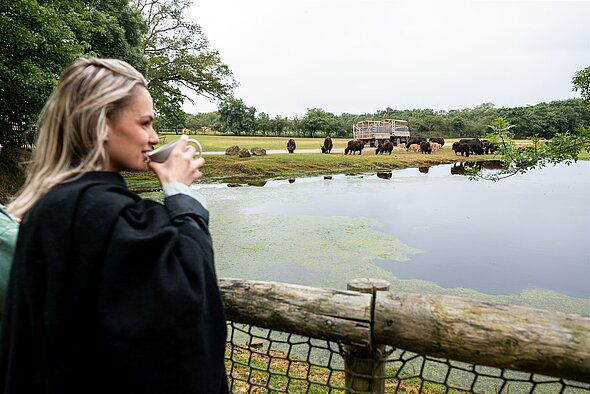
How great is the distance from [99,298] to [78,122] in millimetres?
396

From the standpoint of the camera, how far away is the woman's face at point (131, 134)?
3.33 ft

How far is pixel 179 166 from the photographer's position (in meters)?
1.10

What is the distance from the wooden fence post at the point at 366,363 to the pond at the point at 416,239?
168 inches

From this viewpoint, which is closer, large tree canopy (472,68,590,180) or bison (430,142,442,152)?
large tree canopy (472,68,590,180)

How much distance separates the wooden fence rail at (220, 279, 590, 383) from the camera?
1.16m

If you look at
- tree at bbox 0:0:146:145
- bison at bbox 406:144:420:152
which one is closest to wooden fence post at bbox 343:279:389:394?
tree at bbox 0:0:146:145

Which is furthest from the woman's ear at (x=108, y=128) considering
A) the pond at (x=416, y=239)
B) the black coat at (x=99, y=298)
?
the pond at (x=416, y=239)

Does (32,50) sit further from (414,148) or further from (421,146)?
(414,148)

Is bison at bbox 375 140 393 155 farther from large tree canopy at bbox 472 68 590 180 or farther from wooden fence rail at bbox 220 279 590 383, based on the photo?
wooden fence rail at bbox 220 279 590 383

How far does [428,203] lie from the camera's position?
12.3 m

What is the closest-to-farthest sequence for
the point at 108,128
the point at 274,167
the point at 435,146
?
the point at 108,128
the point at 274,167
the point at 435,146

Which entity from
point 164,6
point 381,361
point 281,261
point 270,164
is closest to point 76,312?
point 381,361

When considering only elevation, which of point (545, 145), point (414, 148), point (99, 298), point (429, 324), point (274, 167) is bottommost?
point (274, 167)

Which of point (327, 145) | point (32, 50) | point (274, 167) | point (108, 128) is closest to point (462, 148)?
point (327, 145)
